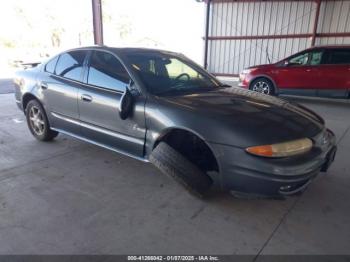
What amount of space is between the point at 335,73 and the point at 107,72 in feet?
21.2

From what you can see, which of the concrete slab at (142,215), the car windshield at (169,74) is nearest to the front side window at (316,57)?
the concrete slab at (142,215)

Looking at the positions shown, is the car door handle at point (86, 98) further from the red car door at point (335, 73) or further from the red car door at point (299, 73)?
the red car door at point (335, 73)

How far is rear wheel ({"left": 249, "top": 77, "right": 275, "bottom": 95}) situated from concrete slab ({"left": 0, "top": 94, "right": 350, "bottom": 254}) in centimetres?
491

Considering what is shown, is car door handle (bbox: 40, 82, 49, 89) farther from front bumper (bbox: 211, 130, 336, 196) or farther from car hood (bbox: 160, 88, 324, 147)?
front bumper (bbox: 211, 130, 336, 196)

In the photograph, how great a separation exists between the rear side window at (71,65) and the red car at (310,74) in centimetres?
589

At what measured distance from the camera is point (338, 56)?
7.42 metres

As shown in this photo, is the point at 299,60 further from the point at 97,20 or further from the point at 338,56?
the point at 97,20

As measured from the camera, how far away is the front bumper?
7.30ft

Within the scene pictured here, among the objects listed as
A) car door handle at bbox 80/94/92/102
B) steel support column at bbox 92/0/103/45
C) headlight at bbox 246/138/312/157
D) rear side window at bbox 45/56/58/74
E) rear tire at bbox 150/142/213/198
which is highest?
steel support column at bbox 92/0/103/45

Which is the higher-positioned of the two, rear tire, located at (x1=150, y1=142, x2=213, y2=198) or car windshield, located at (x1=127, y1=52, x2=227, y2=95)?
car windshield, located at (x1=127, y1=52, x2=227, y2=95)

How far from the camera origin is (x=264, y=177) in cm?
224

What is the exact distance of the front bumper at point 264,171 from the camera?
2225mm

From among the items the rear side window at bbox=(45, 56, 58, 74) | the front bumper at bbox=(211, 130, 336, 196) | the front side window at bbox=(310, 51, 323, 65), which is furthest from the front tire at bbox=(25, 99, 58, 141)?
the front side window at bbox=(310, 51, 323, 65)

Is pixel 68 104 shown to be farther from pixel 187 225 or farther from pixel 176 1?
pixel 176 1
